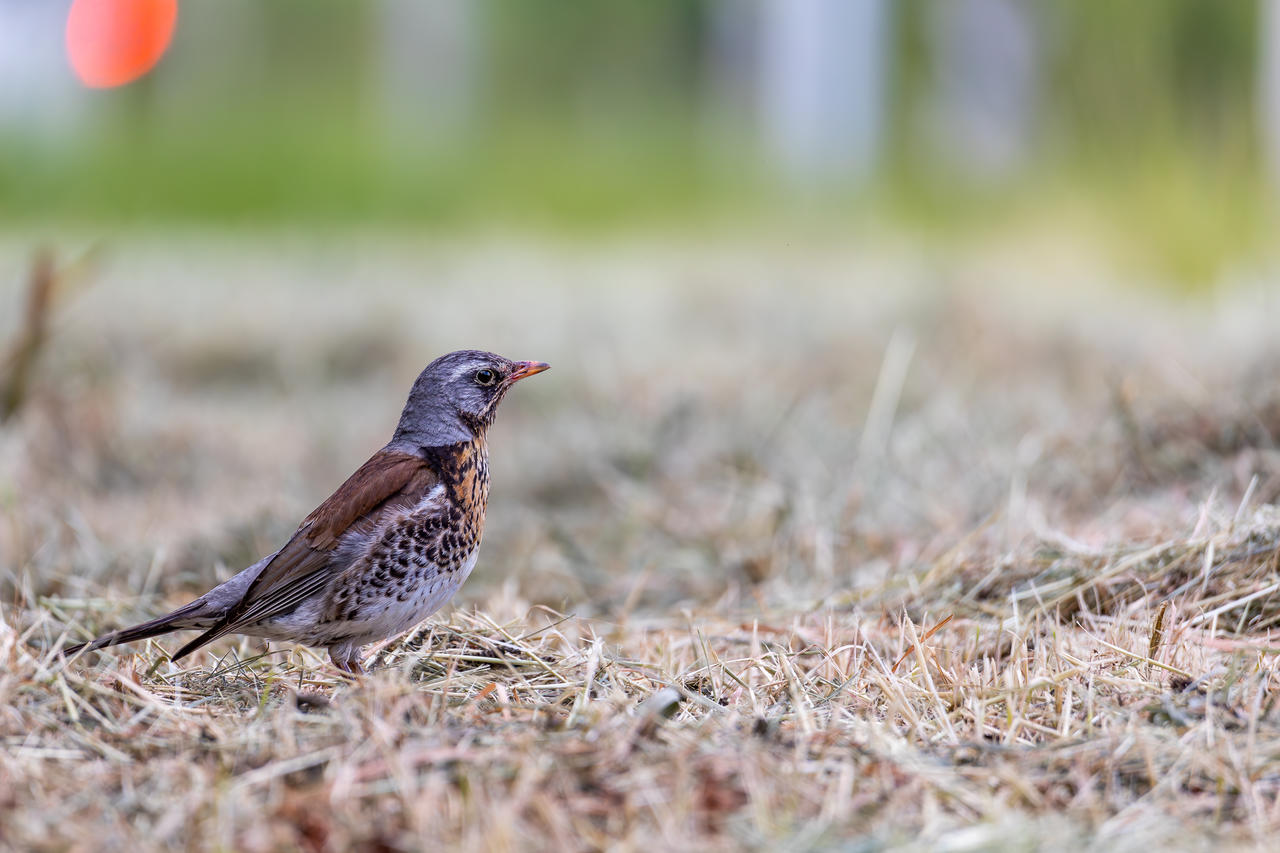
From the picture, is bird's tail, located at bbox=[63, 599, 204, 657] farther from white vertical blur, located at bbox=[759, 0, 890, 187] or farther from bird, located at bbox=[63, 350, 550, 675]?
white vertical blur, located at bbox=[759, 0, 890, 187]

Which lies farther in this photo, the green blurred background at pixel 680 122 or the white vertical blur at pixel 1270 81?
the white vertical blur at pixel 1270 81

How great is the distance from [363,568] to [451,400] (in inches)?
18.9

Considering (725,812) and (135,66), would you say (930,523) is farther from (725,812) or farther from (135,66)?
(135,66)

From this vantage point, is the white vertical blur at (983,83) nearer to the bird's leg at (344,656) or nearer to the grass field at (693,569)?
the grass field at (693,569)

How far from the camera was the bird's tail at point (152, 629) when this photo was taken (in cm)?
247

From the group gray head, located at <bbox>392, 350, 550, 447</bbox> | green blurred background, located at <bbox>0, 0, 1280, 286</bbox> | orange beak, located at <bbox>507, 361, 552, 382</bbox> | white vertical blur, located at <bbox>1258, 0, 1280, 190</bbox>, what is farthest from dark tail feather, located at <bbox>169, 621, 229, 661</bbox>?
white vertical blur, located at <bbox>1258, 0, 1280, 190</bbox>

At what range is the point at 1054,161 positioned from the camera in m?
10.7

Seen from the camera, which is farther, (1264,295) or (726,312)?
(726,312)

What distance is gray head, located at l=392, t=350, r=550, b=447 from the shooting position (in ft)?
9.78

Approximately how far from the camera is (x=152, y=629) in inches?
100

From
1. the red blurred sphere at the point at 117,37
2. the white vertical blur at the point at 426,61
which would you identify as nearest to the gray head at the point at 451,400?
the red blurred sphere at the point at 117,37

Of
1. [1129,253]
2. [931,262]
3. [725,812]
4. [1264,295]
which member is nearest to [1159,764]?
[725,812]

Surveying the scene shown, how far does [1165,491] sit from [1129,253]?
509cm

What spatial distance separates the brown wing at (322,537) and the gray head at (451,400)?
13 centimetres
